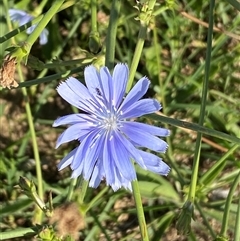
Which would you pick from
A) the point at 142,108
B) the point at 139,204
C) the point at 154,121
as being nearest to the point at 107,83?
the point at 142,108

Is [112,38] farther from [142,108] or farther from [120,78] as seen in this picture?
[142,108]

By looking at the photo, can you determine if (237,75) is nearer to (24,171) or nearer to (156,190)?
(156,190)

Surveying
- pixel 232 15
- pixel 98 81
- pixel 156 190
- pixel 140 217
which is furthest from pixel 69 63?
pixel 232 15

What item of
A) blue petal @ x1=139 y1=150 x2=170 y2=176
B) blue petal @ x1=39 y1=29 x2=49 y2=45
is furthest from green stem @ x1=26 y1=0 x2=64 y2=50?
blue petal @ x1=39 y1=29 x2=49 y2=45

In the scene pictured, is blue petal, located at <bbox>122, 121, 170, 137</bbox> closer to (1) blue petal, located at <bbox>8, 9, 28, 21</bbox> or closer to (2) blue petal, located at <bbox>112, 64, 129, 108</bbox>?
(2) blue petal, located at <bbox>112, 64, 129, 108</bbox>

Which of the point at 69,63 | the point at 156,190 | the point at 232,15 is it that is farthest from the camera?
the point at 232,15
